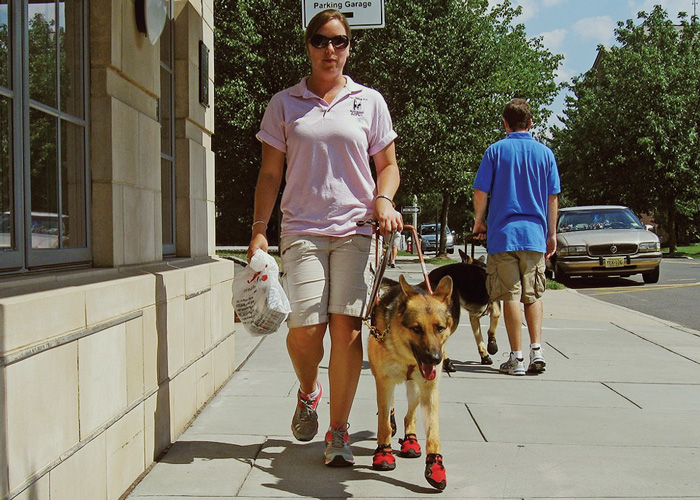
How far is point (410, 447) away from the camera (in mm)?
4191

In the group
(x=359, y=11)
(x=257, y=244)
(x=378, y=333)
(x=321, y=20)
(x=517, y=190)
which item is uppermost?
(x=359, y=11)

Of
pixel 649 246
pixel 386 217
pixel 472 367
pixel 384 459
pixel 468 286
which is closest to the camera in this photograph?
pixel 386 217

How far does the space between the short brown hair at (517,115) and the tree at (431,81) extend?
17719 millimetres

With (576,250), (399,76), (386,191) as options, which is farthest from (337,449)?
(399,76)

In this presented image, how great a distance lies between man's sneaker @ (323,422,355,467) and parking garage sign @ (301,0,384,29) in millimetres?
4207

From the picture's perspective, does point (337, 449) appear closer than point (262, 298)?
No

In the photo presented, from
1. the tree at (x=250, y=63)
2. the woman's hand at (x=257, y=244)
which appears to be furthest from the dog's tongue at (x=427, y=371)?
the tree at (x=250, y=63)

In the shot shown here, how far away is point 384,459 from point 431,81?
22.7 m

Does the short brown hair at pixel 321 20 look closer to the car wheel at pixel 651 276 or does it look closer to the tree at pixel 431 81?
the car wheel at pixel 651 276

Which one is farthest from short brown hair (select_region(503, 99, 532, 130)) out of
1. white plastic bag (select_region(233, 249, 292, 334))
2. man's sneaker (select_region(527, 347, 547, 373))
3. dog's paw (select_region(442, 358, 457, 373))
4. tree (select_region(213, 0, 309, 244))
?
tree (select_region(213, 0, 309, 244))

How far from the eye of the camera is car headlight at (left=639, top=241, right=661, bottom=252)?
54.2ft

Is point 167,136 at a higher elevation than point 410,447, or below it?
higher

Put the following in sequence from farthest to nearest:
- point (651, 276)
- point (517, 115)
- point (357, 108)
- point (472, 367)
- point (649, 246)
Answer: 1. point (651, 276)
2. point (649, 246)
3. point (472, 367)
4. point (517, 115)
5. point (357, 108)

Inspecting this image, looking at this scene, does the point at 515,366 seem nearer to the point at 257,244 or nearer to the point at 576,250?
the point at 257,244
